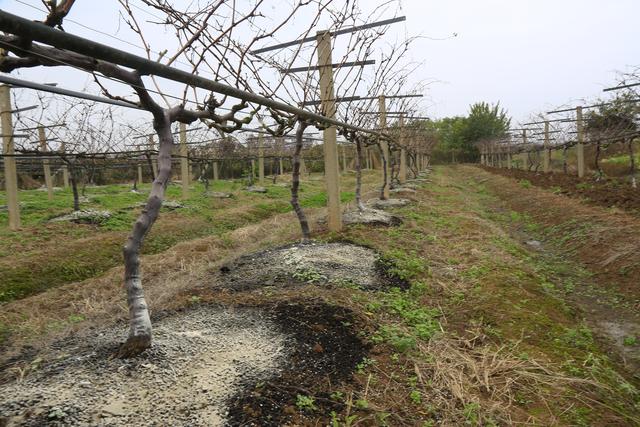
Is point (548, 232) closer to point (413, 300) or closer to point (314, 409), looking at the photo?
point (413, 300)

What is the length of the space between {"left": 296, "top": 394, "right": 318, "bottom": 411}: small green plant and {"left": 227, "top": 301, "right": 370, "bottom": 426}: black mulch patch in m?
0.02

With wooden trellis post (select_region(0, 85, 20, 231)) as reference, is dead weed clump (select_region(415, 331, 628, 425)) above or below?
below

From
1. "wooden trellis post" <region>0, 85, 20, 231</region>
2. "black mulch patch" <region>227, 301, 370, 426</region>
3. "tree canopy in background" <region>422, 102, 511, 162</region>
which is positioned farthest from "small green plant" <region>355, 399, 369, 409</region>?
"tree canopy in background" <region>422, 102, 511, 162</region>

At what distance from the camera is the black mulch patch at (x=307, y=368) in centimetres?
219

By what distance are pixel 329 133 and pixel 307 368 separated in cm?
508

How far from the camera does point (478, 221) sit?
31.6 ft

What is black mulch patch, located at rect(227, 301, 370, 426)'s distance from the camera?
2189mm

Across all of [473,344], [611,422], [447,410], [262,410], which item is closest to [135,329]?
[262,410]

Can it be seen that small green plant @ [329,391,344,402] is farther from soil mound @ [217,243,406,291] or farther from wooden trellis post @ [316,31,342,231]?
wooden trellis post @ [316,31,342,231]

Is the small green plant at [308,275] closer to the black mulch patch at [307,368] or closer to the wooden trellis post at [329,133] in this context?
the black mulch patch at [307,368]

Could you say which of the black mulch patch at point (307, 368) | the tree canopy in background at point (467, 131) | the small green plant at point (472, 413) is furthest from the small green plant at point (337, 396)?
the tree canopy in background at point (467, 131)

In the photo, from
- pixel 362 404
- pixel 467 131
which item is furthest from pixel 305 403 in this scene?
pixel 467 131

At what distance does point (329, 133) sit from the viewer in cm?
714

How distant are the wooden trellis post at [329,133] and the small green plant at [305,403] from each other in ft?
16.6
